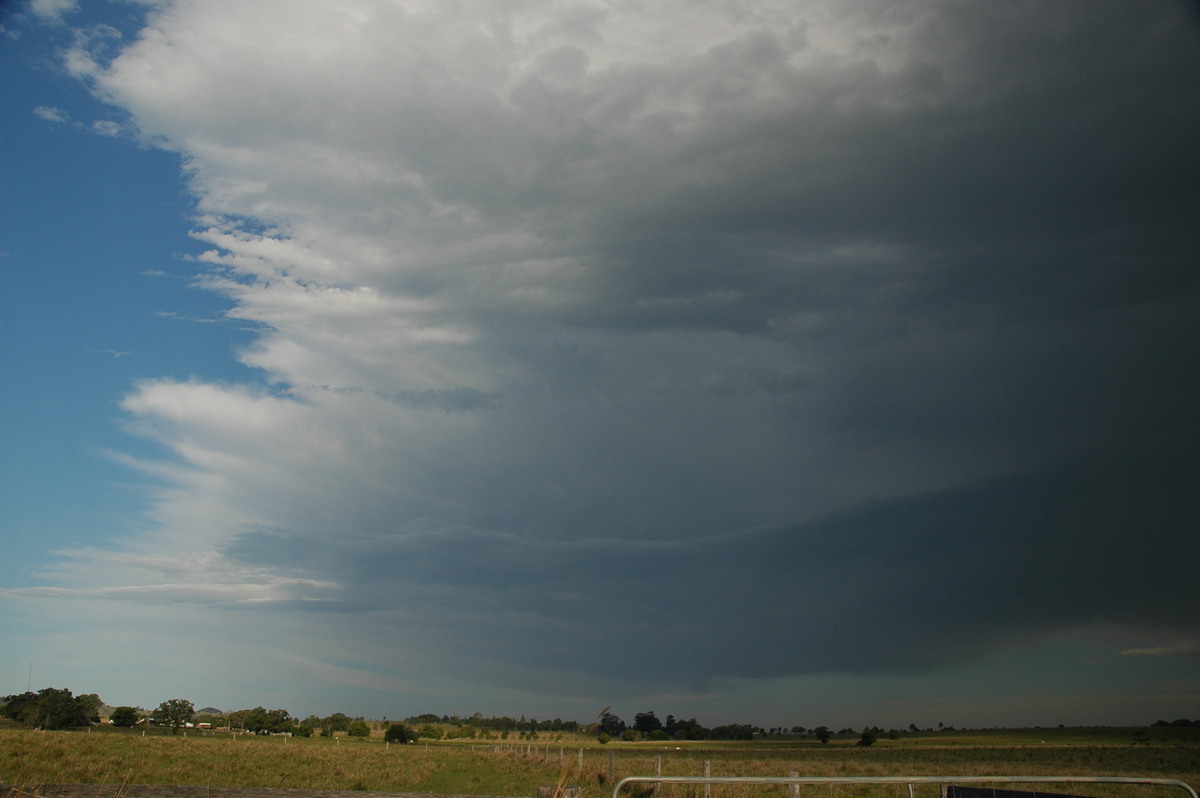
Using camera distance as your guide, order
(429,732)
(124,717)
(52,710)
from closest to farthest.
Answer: (52,710) < (124,717) < (429,732)

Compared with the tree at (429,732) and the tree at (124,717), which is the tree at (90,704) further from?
the tree at (429,732)

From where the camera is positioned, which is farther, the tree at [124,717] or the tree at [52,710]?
the tree at [124,717]

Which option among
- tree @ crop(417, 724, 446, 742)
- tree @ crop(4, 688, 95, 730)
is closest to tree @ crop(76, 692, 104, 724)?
tree @ crop(4, 688, 95, 730)

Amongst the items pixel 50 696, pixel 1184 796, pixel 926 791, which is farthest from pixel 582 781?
pixel 50 696

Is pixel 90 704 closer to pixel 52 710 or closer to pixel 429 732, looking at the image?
pixel 52 710

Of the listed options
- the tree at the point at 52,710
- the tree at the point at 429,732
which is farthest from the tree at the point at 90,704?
the tree at the point at 429,732

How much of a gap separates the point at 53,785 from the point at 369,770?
35978mm

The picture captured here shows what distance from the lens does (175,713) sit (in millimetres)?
108500

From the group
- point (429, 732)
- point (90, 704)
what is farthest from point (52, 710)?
point (429, 732)

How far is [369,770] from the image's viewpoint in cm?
3759

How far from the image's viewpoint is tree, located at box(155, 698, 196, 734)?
10669cm

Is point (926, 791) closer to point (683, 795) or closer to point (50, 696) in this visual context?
point (683, 795)

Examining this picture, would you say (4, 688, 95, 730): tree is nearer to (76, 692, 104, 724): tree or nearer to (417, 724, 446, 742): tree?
(76, 692, 104, 724): tree

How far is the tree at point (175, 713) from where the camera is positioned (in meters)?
107
